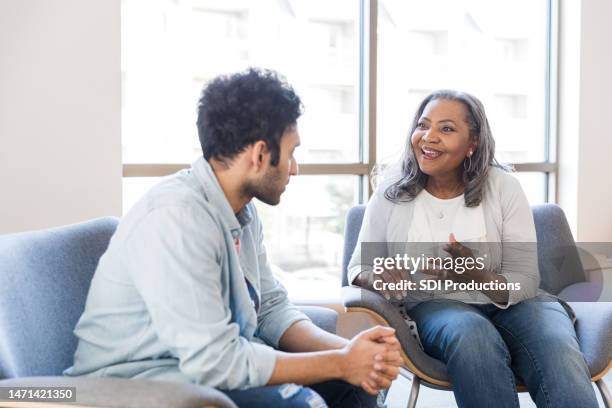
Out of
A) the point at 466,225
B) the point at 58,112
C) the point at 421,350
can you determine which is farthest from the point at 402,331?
the point at 58,112

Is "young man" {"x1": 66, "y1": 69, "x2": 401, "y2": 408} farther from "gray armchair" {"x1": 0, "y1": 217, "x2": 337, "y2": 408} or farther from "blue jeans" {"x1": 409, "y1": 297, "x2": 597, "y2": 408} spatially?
"blue jeans" {"x1": 409, "y1": 297, "x2": 597, "y2": 408}

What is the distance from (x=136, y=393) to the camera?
1.54m

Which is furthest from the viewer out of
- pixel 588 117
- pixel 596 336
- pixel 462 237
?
pixel 588 117

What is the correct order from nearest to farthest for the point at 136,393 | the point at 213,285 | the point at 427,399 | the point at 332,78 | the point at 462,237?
the point at 136,393 < the point at 213,285 < the point at 462,237 < the point at 427,399 < the point at 332,78

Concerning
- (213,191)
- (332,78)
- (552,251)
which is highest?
(332,78)

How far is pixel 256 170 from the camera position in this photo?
184 centimetres

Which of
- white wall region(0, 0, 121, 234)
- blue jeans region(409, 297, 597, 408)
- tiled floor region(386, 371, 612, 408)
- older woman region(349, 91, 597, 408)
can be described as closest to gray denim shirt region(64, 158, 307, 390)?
blue jeans region(409, 297, 597, 408)

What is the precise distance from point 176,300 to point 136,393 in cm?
20

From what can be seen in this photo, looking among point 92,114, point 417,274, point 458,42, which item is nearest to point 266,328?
point 417,274

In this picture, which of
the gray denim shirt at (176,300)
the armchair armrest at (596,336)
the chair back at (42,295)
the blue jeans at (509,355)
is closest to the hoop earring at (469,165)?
the blue jeans at (509,355)

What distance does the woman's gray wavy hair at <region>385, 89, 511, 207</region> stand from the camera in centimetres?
291

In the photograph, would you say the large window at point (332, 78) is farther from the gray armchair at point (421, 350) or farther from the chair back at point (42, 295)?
the chair back at point (42, 295)

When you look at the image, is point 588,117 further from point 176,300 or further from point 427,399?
point 176,300

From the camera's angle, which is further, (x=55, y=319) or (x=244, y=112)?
(x=55, y=319)
